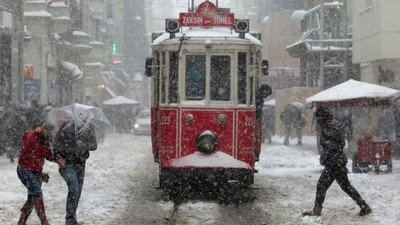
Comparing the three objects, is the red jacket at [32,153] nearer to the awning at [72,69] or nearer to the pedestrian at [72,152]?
the pedestrian at [72,152]

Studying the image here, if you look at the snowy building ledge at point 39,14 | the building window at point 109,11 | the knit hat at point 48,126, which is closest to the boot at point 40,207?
the knit hat at point 48,126

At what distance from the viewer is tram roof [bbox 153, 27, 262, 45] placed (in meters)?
14.2

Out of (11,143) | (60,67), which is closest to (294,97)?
(60,67)

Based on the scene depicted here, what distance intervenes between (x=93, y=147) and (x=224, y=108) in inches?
141

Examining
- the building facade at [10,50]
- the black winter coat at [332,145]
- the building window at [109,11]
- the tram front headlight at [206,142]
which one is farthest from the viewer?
the building window at [109,11]

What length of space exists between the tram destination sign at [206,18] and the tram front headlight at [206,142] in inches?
79.7

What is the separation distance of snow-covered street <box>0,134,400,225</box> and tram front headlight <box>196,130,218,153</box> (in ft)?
3.05

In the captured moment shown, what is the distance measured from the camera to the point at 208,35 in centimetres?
1429

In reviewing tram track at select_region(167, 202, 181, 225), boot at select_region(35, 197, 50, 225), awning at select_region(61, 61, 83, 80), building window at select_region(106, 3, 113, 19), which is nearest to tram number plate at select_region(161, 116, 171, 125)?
tram track at select_region(167, 202, 181, 225)

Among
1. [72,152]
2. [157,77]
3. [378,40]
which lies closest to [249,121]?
[157,77]

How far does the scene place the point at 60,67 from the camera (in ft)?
153

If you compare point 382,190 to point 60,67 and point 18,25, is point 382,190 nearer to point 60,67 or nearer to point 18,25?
point 18,25

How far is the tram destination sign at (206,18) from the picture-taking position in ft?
47.2

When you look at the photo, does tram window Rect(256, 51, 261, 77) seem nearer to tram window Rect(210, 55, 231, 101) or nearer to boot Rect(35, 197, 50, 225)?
tram window Rect(210, 55, 231, 101)
